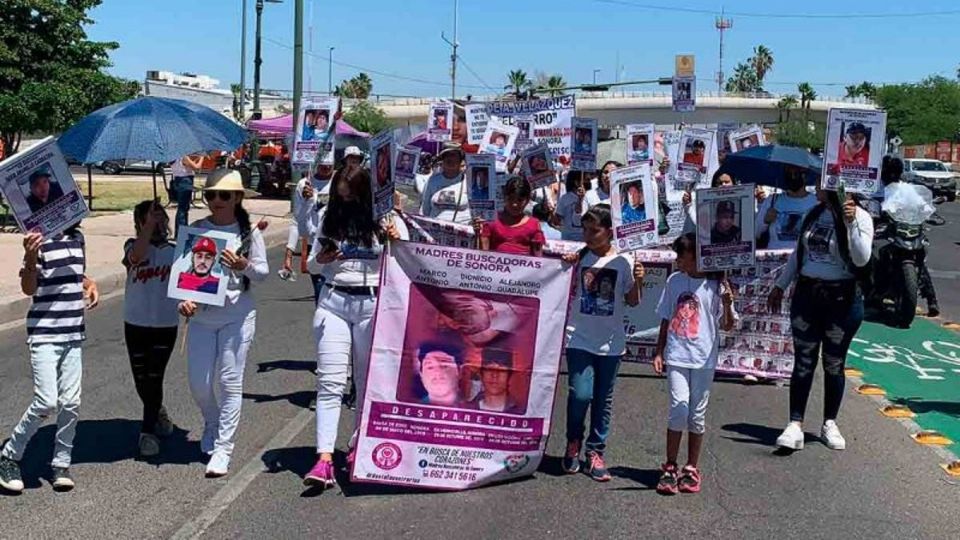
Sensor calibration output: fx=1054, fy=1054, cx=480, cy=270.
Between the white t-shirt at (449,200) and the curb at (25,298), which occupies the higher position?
the white t-shirt at (449,200)

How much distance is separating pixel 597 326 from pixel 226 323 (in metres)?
2.11

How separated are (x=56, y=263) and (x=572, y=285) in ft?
9.27

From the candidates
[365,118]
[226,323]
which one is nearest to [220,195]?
[226,323]

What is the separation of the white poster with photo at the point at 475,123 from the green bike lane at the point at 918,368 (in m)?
4.78

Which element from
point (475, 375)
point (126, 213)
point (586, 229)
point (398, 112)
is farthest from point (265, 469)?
point (398, 112)

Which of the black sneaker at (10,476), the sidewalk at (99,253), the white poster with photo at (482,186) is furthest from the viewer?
the sidewalk at (99,253)

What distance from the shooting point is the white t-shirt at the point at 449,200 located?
9516 mm

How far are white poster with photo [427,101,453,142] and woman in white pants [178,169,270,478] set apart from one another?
25.2 feet

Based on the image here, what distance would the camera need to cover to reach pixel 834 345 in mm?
6852

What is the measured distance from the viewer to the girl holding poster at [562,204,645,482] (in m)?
6.04

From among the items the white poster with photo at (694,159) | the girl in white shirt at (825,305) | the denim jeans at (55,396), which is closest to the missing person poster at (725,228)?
the girl in white shirt at (825,305)

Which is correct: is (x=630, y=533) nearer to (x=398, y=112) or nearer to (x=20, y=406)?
(x=20, y=406)

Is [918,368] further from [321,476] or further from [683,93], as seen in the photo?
[683,93]

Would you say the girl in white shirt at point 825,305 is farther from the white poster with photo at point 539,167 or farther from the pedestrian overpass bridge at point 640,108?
the pedestrian overpass bridge at point 640,108
